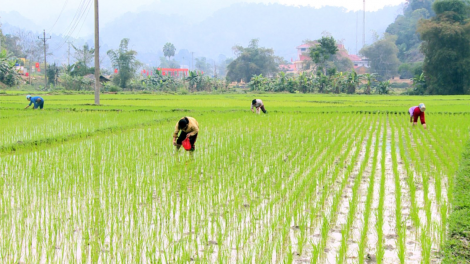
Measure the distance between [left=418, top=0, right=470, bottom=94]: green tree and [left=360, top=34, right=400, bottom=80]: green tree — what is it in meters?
21.7

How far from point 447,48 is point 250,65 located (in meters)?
25.0

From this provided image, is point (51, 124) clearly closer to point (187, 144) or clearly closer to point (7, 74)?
point (187, 144)

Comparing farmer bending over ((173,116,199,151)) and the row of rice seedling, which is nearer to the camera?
farmer bending over ((173,116,199,151))

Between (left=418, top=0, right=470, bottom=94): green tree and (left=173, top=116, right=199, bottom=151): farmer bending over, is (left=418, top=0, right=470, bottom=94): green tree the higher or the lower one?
the higher one

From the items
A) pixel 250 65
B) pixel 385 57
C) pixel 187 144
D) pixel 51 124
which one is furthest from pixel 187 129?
pixel 385 57

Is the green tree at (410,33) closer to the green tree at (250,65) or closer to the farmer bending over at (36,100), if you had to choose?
the green tree at (250,65)

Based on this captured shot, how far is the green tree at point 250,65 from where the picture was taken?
174ft

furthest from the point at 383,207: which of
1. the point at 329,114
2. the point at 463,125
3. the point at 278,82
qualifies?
the point at 278,82

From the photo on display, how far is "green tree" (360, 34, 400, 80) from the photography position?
54.2 meters

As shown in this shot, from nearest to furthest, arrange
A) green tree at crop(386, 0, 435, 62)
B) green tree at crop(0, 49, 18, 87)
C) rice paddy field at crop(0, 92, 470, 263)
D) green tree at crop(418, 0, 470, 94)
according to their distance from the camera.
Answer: rice paddy field at crop(0, 92, 470, 263)
green tree at crop(0, 49, 18, 87)
green tree at crop(418, 0, 470, 94)
green tree at crop(386, 0, 435, 62)

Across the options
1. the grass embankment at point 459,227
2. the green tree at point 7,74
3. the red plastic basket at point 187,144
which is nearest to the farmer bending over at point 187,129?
the red plastic basket at point 187,144

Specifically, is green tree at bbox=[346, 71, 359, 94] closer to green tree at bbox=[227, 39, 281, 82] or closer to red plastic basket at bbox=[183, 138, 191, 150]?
green tree at bbox=[227, 39, 281, 82]

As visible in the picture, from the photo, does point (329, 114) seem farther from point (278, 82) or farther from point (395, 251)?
point (278, 82)

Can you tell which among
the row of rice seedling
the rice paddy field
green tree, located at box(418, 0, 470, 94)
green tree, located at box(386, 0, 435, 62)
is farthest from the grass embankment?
green tree, located at box(386, 0, 435, 62)
